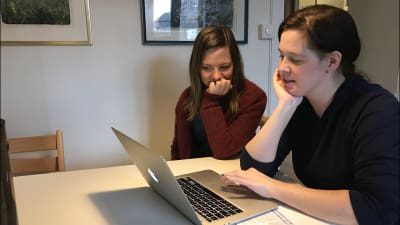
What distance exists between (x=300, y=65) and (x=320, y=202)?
0.36 meters

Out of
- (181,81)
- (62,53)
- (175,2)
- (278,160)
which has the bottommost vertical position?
(278,160)

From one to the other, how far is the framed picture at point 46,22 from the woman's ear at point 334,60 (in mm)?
1311

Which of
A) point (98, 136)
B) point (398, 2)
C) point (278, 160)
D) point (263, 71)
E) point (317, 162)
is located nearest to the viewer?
point (398, 2)

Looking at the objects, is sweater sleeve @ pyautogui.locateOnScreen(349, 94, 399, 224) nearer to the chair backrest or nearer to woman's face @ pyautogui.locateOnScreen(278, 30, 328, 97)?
woman's face @ pyautogui.locateOnScreen(278, 30, 328, 97)

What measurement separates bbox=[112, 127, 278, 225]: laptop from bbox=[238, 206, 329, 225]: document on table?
13mm

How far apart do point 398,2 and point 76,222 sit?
0.80 meters

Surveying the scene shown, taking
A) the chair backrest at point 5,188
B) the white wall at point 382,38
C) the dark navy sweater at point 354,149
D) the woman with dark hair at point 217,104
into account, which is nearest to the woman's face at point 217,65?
the woman with dark hair at point 217,104

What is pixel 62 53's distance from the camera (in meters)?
1.84

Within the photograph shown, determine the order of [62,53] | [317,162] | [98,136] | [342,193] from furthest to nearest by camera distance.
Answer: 1. [98,136]
2. [62,53]
3. [317,162]
4. [342,193]

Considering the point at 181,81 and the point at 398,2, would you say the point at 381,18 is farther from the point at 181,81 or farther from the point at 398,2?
the point at 181,81

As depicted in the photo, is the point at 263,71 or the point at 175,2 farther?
the point at 263,71

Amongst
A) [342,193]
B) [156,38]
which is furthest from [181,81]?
[342,193]

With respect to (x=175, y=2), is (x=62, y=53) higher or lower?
lower

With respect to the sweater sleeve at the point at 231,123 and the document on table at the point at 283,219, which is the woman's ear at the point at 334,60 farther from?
the sweater sleeve at the point at 231,123
